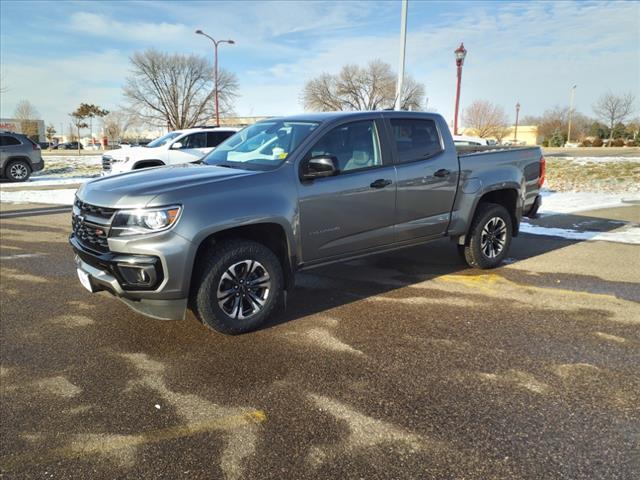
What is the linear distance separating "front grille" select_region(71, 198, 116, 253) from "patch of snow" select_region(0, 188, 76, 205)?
31.5 ft

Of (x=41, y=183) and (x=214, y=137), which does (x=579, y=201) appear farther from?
(x=41, y=183)

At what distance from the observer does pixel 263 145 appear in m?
4.70

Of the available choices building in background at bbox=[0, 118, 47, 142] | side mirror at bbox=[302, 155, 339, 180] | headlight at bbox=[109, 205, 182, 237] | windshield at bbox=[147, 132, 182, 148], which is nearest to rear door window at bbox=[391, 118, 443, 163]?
side mirror at bbox=[302, 155, 339, 180]

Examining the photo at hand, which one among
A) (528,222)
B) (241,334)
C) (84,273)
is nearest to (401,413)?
(241,334)

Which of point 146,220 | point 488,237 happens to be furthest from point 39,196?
point 488,237

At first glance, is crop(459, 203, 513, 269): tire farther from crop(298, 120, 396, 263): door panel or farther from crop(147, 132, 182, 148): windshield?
crop(147, 132, 182, 148): windshield

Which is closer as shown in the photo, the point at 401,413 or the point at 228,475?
the point at 228,475

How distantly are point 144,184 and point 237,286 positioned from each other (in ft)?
3.67

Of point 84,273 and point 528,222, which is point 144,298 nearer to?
point 84,273

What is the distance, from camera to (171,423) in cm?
284

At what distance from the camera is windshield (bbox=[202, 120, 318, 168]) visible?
4.39 metres

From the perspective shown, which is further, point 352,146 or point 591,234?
point 591,234

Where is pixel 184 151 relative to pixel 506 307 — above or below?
above

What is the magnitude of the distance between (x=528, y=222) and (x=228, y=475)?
828 cm
